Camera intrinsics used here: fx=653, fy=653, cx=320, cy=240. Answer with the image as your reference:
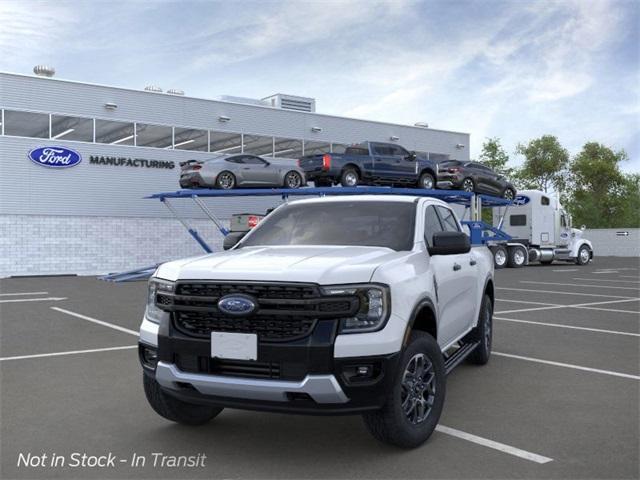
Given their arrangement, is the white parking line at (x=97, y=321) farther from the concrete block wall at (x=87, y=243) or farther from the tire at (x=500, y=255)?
the tire at (x=500, y=255)

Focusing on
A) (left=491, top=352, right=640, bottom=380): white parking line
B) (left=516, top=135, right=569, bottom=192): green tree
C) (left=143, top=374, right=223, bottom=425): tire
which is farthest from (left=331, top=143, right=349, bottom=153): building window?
(left=516, top=135, right=569, bottom=192): green tree

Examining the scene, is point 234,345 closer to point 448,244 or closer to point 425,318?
point 425,318

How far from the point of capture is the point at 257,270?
4.04m

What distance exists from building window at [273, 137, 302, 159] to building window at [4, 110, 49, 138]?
35.5ft

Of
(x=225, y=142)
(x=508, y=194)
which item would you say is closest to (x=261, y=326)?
(x=508, y=194)

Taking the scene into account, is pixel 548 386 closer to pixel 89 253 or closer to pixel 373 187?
pixel 373 187

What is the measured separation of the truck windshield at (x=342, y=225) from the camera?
5.18 metres

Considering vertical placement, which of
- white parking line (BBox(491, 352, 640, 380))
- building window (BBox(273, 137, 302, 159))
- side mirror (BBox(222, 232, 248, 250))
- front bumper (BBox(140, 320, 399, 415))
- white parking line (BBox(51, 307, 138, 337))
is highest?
building window (BBox(273, 137, 302, 159))

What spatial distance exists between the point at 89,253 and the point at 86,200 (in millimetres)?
2232

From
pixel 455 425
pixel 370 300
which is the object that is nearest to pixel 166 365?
pixel 370 300

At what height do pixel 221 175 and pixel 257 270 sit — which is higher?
pixel 221 175

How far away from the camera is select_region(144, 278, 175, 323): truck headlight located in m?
4.30

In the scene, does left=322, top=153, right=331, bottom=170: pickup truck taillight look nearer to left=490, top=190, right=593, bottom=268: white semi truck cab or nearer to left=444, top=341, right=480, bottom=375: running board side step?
left=490, top=190, right=593, bottom=268: white semi truck cab

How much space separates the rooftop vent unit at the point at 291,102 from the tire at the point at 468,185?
11.6 m
